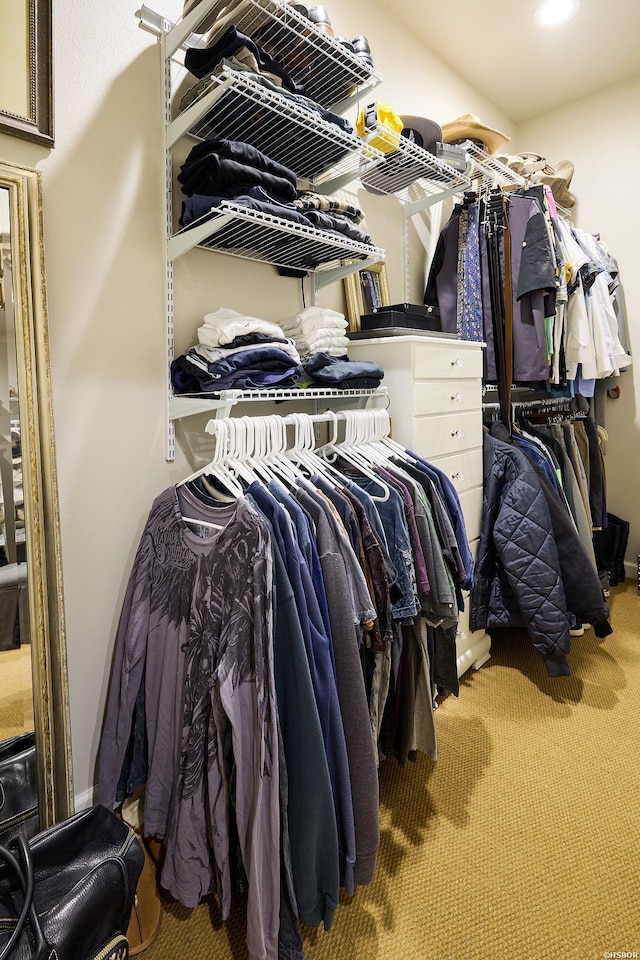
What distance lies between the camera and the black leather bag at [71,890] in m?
0.85

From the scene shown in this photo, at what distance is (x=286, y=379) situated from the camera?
1546 mm

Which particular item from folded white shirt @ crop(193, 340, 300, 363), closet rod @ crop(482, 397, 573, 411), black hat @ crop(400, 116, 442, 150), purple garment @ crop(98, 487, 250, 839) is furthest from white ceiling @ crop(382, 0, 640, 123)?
purple garment @ crop(98, 487, 250, 839)

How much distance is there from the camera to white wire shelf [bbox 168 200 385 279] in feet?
4.46

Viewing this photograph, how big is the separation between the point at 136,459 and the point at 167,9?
51.5 inches

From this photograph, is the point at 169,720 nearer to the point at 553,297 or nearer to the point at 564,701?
the point at 564,701

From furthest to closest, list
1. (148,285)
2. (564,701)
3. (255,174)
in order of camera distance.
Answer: (564,701) → (148,285) → (255,174)

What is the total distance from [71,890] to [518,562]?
5.95 feet

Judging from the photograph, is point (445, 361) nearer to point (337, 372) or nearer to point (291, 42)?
point (337, 372)

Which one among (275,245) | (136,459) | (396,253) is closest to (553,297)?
(396,253)

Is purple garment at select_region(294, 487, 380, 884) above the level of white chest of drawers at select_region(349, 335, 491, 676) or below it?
below

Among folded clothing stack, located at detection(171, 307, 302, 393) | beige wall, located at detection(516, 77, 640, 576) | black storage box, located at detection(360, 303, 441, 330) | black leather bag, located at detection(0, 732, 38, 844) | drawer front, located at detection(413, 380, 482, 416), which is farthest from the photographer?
beige wall, located at detection(516, 77, 640, 576)

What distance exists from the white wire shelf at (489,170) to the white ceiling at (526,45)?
542 millimetres

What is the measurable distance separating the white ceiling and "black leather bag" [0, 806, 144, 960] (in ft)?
10.2

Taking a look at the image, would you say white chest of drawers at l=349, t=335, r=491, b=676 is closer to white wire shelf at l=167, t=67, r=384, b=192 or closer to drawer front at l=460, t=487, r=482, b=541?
drawer front at l=460, t=487, r=482, b=541
